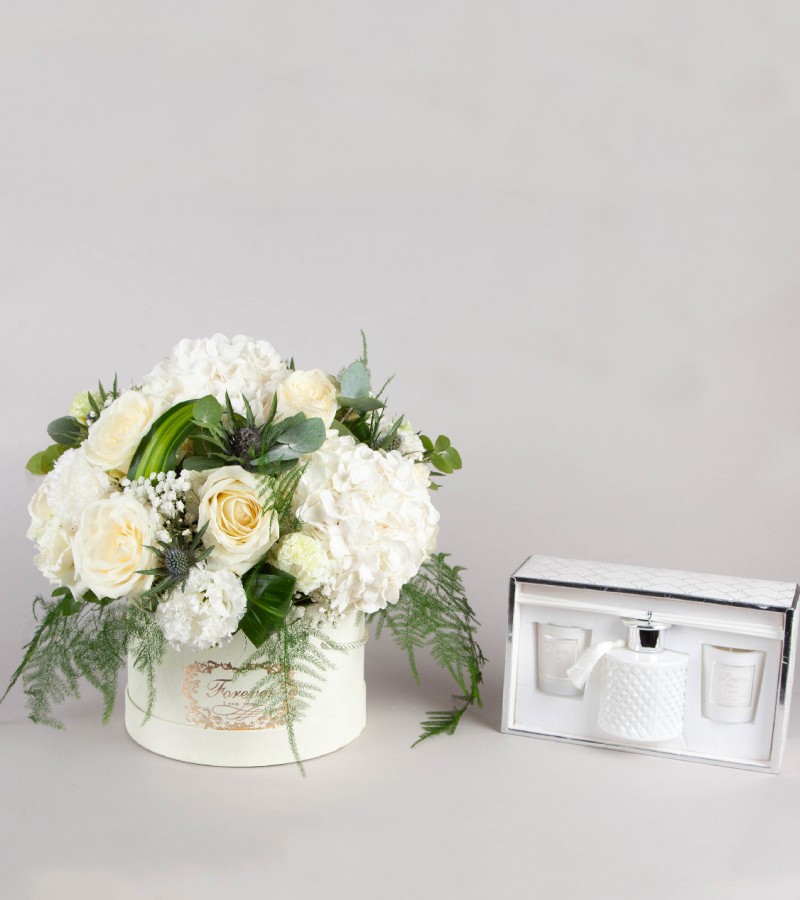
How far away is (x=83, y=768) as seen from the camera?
2.07m

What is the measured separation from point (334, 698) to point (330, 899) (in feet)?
1.59

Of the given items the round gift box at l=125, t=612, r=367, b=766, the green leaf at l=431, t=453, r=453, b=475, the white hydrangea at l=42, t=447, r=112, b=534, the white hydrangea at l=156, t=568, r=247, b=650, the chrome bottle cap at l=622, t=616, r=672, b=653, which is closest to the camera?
the white hydrangea at l=156, t=568, r=247, b=650

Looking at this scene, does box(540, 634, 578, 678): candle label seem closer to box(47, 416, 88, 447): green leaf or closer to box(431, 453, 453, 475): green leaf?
box(431, 453, 453, 475): green leaf

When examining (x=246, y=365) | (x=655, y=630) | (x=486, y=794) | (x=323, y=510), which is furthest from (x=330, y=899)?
(x=246, y=365)

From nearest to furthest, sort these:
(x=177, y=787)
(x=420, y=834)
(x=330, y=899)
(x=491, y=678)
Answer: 1. (x=330, y=899)
2. (x=420, y=834)
3. (x=177, y=787)
4. (x=491, y=678)

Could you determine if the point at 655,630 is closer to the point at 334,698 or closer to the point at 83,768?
the point at 334,698

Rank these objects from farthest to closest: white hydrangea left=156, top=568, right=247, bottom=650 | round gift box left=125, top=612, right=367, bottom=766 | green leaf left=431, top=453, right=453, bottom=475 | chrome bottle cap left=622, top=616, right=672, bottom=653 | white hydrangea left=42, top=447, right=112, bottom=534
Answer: green leaf left=431, top=453, right=453, bottom=475 < chrome bottle cap left=622, top=616, right=672, bottom=653 < round gift box left=125, top=612, right=367, bottom=766 < white hydrangea left=42, top=447, right=112, bottom=534 < white hydrangea left=156, top=568, right=247, bottom=650

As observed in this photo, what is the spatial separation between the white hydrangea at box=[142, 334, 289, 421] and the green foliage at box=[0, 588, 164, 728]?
0.40 metres

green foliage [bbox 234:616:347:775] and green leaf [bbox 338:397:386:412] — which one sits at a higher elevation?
green leaf [bbox 338:397:386:412]

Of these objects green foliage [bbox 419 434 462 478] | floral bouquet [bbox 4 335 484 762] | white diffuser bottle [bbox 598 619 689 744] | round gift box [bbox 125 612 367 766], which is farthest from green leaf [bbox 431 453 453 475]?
white diffuser bottle [bbox 598 619 689 744]

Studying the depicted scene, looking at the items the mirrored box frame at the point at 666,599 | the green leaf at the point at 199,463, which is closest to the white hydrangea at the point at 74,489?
the green leaf at the point at 199,463

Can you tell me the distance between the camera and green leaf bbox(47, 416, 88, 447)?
7.03 ft

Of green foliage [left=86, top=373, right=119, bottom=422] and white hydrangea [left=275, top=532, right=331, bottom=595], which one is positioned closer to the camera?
white hydrangea [left=275, top=532, right=331, bottom=595]

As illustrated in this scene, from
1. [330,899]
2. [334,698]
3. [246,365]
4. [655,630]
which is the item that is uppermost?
[246,365]
